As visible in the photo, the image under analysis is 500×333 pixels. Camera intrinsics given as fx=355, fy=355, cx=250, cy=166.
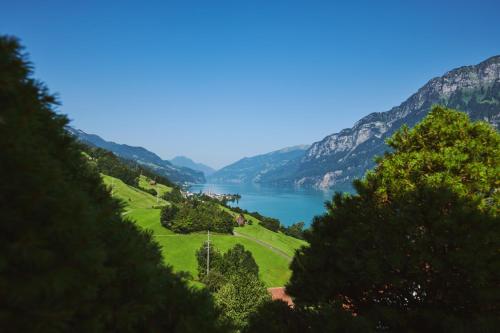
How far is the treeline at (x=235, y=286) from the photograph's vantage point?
3688 centimetres

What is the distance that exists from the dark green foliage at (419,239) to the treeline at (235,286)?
2.99 metres

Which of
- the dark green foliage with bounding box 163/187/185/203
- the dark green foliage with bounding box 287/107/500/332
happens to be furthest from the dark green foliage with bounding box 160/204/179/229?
the dark green foliage with bounding box 287/107/500/332

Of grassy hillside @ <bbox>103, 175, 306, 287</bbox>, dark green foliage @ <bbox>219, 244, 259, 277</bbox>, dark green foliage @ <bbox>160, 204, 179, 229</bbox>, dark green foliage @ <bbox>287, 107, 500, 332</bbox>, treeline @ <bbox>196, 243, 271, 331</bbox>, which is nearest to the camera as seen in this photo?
dark green foliage @ <bbox>287, 107, 500, 332</bbox>

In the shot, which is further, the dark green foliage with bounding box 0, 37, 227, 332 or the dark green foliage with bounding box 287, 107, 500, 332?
the dark green foliage with bounding box 287, 107, 500, 332

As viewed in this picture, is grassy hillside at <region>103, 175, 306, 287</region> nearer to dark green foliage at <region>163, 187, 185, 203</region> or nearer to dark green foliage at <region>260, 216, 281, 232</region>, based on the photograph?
dark green foliage at <region>260, 216, 281, 232</region>

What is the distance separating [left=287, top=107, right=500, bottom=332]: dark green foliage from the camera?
10320mm

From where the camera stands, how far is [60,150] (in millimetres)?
4988

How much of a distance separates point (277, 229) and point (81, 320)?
137m

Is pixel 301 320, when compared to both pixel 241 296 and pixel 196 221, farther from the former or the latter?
pixel 196 221

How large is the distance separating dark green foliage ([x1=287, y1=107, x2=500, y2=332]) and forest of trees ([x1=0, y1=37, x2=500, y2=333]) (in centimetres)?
4

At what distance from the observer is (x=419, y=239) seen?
10.8 m

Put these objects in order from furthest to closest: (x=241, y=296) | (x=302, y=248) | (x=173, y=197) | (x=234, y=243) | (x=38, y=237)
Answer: (x=173, y=197), (x=234, y=243), (x=241, y=296), (x=302, y=248), (x=38, y=237)

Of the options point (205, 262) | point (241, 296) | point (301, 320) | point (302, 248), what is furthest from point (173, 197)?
point (301, 320)

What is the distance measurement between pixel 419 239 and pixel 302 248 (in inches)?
187
